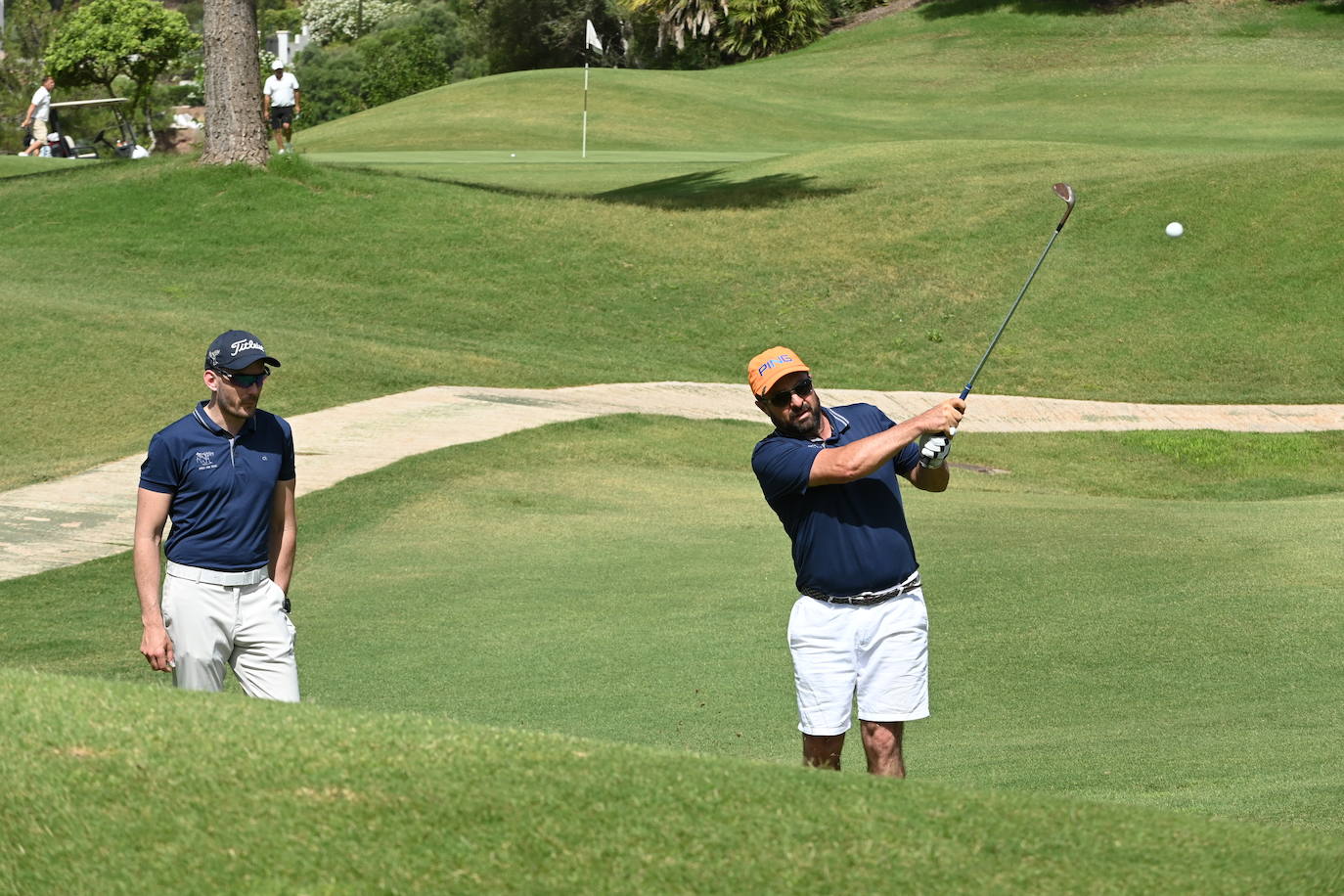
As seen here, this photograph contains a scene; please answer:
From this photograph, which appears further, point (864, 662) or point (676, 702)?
point (676, 702)

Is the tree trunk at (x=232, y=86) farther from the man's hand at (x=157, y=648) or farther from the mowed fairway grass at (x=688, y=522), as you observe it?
the man's hand at (x=157, y=648)

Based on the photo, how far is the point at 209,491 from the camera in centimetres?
680

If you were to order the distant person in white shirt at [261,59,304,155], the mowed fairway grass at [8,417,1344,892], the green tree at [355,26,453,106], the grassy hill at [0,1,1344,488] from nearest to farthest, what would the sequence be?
the mowed fairway grass at [8,417,1344,892]
the grassy hill at [0,1,1344,488]
the distant person in white shirt at [261,59,304,155]
the green tree at [355,26,453,106]

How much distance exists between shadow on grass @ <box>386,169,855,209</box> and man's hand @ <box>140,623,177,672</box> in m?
26.9

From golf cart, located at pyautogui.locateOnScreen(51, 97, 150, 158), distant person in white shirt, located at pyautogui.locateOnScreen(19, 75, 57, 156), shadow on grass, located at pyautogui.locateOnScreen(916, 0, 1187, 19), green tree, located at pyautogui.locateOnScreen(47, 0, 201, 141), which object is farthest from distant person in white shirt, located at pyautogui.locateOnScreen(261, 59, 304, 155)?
shadow on grass, located at pyautogui.locateOnScreen(916, 0, 1187, 19)

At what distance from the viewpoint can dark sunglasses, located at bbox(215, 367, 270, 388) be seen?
6762 mm

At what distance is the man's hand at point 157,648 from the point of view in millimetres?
6730

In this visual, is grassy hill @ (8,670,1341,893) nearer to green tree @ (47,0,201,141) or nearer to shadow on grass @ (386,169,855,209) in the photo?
shadow on grass @ (386,169,855,209)

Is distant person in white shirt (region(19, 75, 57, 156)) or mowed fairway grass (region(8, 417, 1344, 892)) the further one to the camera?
distant person in white shirt (region(19, 75, 57, 156))

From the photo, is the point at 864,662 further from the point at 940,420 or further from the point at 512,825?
the point at 512,825

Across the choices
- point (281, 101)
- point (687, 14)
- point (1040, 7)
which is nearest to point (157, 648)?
point (281, 101)

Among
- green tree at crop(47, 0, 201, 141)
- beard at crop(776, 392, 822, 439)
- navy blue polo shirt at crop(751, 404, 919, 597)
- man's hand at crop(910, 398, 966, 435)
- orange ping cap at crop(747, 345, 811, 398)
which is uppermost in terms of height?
green tree at crop(47, 0, 201, 141)

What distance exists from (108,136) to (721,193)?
42.3 m

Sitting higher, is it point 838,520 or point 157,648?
point 838,520
